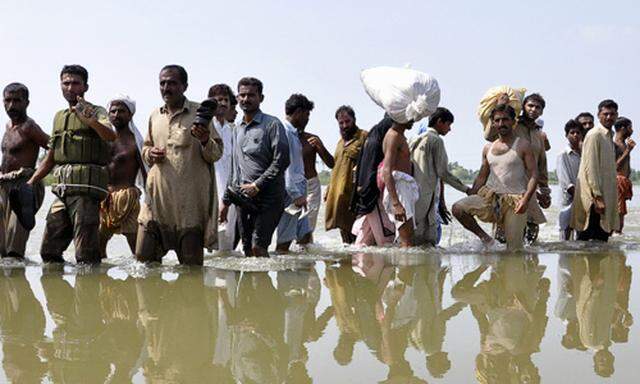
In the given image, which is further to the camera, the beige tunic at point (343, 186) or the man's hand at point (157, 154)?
the beige tunic at point (343, 186)

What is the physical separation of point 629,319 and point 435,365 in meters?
1.43

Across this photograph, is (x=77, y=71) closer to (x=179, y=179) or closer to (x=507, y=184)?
(x=179, y=179)

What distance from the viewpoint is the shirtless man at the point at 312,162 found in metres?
8.46

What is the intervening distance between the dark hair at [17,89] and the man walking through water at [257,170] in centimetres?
179

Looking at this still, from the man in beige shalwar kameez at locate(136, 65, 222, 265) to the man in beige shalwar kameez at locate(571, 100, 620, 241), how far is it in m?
4.33

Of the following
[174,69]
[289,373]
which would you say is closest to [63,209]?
[174,69]

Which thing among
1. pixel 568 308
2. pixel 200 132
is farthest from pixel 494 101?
pixel 568 308

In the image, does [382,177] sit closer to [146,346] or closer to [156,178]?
[156,178]

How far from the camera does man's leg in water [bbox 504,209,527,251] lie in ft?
24.3

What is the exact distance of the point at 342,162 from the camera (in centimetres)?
835

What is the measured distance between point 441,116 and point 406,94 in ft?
3.55

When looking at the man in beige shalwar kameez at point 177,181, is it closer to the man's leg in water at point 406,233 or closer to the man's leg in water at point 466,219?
the man's leg in water at point 406,233

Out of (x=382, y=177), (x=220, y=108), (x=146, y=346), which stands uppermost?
(x=220, y=108)

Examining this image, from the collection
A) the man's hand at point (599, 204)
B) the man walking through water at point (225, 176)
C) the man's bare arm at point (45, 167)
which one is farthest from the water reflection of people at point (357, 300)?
the man's hand at point (599, 204)
